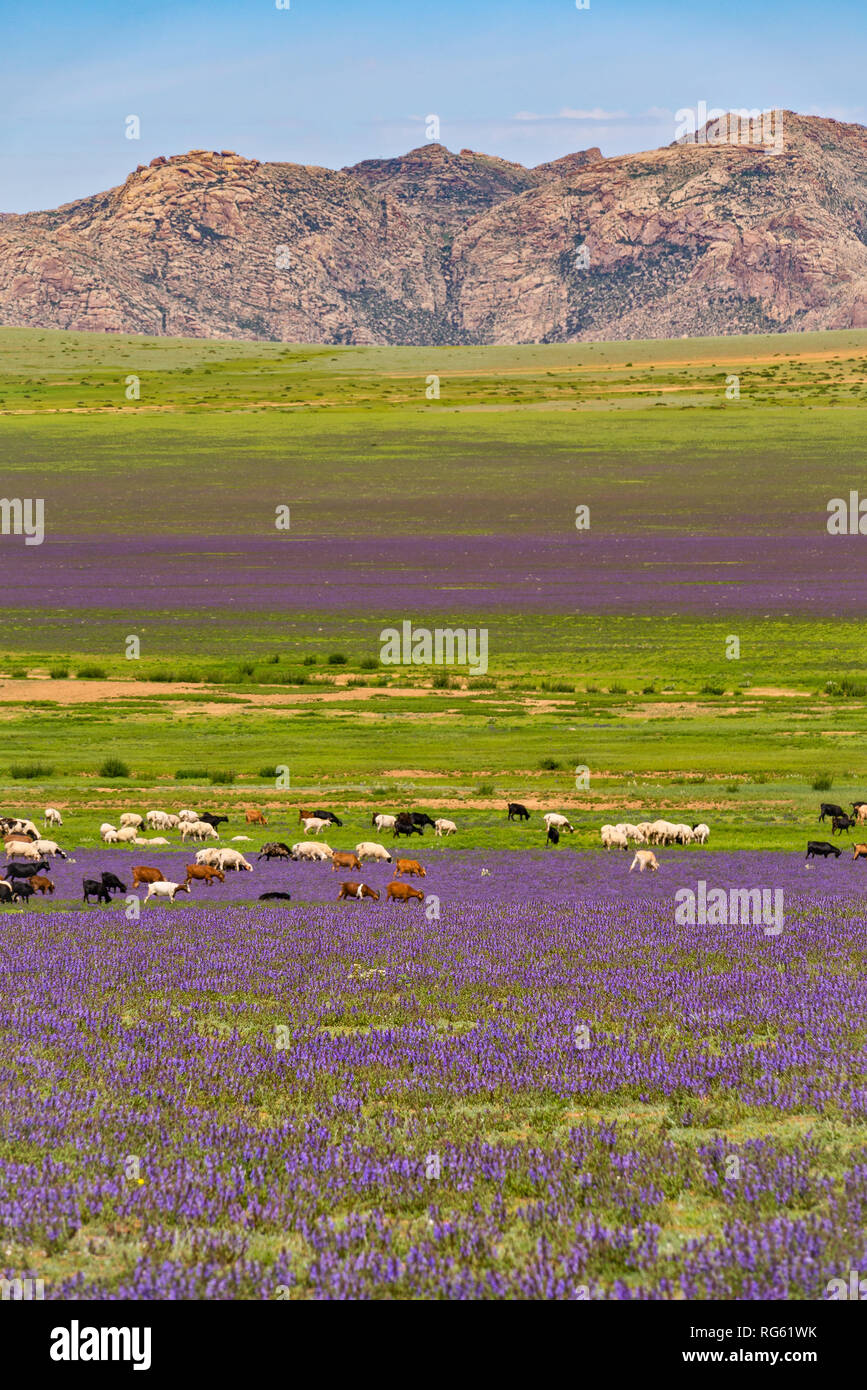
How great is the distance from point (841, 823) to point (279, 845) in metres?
11.6

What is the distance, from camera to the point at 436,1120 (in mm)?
8164

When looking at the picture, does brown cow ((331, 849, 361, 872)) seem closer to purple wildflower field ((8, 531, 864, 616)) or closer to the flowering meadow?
the flowering meadow

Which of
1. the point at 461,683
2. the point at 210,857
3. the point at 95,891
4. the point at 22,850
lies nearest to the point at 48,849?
the point at 22,850

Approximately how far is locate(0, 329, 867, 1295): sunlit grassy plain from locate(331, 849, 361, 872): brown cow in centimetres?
412

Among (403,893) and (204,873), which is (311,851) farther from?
(403,893)

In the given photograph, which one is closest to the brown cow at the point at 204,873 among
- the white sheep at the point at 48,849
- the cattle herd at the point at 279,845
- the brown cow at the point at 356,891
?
the cattle herd at the point at 279,845

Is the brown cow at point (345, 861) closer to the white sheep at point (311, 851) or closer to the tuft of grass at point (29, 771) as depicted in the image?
the white sheep at point (311, 851)

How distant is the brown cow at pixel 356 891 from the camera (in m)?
20.0

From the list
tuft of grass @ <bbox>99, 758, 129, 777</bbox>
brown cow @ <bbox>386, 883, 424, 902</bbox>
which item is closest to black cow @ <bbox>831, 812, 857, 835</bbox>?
brown cow @ <bbox>386, 883, 424, 902</bbox>

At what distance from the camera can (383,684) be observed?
50.2 meters

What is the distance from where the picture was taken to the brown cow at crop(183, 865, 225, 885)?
21641 mm
